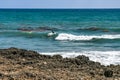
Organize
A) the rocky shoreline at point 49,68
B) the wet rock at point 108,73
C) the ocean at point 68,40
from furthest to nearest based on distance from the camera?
the ocean at point 68,40 < the wet rock at point 108,73 < the rocky shoreline at point 49,68

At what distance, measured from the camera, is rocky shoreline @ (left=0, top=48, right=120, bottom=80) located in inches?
429

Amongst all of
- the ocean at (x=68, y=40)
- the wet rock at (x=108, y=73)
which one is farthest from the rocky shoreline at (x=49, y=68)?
Answer: the ocean at (x=68, y=40)

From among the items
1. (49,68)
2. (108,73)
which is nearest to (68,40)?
(49,68)

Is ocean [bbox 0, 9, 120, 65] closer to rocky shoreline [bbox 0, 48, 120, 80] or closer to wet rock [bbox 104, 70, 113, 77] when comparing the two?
rocky shoreline [bbox 0, 48, 120, 80]

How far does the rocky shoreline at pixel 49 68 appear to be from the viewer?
1091cm

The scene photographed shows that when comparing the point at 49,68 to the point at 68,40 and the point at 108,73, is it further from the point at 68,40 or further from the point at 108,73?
the point at 68,40

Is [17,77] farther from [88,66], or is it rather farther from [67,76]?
[88,66]

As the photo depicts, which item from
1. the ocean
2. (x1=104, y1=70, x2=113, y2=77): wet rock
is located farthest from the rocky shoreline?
the ocean

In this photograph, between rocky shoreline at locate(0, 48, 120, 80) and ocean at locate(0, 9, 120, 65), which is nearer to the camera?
rocky shoreline at locate(0, 48, 120, 80)

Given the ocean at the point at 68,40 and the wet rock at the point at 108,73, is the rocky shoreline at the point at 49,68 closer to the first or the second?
the wet rock at the point at 108,73

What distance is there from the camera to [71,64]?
1315cm

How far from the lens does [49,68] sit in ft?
40.3

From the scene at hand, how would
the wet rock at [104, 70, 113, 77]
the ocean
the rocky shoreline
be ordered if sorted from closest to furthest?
the rocky shoreline
the wet rock at [104, 70, 113, 77]
the ocean

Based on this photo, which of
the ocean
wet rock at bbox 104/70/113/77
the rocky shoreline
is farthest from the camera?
the ocean
